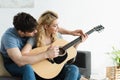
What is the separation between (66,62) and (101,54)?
106 cm

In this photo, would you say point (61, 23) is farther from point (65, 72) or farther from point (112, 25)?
point (65, 72)

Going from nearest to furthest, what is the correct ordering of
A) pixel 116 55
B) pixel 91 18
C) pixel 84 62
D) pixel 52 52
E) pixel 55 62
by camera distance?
pixel 52 52 < pixel 55 62 < pixel 84 62 < pixel 116 55 < pixel 91 18

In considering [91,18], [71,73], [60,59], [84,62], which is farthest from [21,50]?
[91,18]

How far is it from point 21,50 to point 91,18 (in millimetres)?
1252

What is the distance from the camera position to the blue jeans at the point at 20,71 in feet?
6.91

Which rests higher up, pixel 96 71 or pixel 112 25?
pixel 112 25

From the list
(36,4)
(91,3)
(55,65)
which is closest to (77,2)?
(91,3)

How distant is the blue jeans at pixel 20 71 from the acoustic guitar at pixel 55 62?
0.11 meters

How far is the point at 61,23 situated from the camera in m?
3.17

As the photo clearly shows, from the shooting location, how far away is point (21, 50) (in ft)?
7.43

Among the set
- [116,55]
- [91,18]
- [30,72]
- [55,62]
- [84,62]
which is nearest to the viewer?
[30,72]

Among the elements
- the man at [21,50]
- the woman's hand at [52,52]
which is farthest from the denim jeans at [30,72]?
the woman's hand at [52,52]

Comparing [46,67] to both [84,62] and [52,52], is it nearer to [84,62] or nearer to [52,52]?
[52,52]

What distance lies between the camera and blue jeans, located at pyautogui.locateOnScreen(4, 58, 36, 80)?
2.11 m
